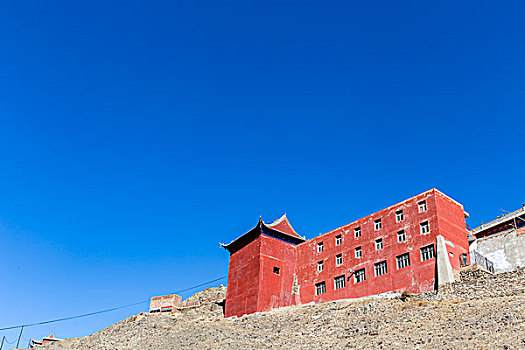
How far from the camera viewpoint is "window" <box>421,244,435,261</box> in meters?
42.9

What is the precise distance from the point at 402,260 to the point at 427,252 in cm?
283

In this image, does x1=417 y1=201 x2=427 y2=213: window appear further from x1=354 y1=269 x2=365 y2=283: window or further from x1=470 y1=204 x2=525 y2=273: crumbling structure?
x1=354 y1=269 x2=365 y2=283: window

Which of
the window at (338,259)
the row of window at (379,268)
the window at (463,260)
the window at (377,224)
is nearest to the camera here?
the window at (463,260)

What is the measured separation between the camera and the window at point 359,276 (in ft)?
160

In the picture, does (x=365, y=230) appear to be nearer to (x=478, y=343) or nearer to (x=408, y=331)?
(x=408, y=331)

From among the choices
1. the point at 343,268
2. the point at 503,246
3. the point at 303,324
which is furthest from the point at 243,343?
the point at 503,246

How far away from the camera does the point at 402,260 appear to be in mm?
45438

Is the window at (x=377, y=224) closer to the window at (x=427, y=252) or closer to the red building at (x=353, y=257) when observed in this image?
the red building at (x=353, y=257)

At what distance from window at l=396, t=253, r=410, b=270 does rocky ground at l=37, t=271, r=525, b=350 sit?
4217 mm

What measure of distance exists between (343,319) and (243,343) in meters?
7.96

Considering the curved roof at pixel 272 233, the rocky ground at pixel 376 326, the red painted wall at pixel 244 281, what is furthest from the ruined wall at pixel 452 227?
the red painted wall at pixel 244 281

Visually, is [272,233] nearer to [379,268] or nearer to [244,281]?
[244,281]

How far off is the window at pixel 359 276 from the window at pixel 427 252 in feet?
23.7

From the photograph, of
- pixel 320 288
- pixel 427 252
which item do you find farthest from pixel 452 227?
pixel 320 288
